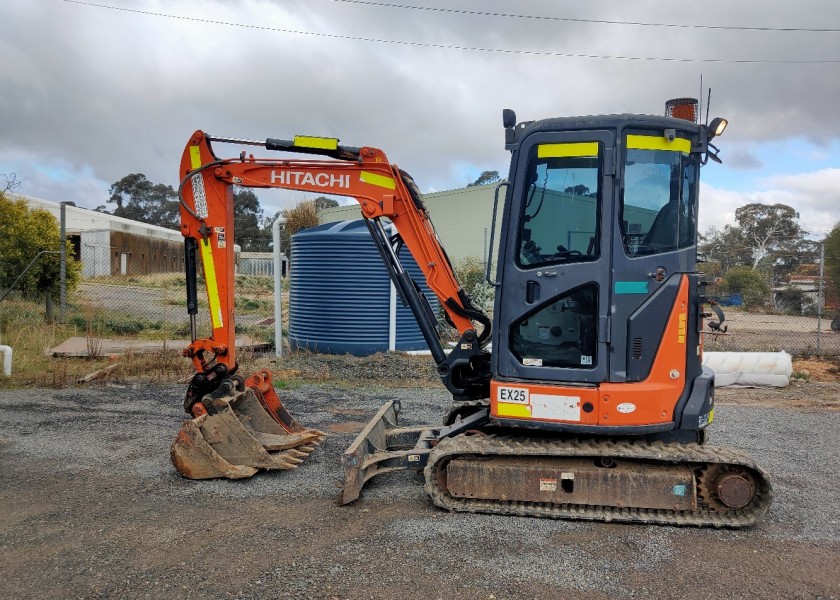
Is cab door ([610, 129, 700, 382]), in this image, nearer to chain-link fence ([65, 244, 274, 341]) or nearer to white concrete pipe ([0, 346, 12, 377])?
white concrete pipe ([0, 346, 12, 377])

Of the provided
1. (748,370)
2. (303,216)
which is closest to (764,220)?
(303,216)

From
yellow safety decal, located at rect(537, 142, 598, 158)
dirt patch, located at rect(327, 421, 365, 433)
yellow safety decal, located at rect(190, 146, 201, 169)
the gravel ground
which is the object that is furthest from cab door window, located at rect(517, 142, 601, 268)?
dirt patch, located at rect(327, 421, 365, 433)

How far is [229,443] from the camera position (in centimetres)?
582

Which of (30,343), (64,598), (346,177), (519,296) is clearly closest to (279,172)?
(346,177)

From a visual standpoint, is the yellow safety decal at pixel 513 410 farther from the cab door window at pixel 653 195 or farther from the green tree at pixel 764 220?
the green tree at pixel 764 220

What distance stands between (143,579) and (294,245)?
29.8 feet

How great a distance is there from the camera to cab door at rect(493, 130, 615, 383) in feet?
16.1

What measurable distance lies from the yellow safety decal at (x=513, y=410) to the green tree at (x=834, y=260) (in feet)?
40.2

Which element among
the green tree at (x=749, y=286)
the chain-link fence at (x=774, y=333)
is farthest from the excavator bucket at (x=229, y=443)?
the green tree at (x=749, y=286)

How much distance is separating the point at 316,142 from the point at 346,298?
6036 millimetres

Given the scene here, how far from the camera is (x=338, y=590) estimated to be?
386 cm

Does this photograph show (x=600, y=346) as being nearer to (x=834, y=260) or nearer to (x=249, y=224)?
(x=834, y=260)

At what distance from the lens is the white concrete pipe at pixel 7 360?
986 cm

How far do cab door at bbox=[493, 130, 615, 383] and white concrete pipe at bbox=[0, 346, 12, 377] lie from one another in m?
8.03
